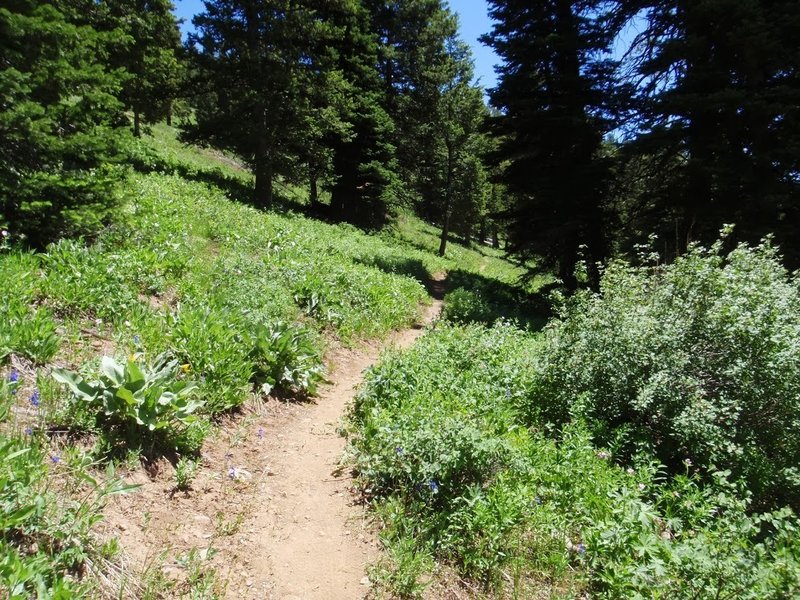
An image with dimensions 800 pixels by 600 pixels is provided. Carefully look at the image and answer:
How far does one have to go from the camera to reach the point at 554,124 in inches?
619

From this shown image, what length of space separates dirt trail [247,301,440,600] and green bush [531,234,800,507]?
2.76 metres

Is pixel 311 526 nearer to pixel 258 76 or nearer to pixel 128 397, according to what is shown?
pixel 128 397

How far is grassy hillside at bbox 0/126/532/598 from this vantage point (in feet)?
9.61

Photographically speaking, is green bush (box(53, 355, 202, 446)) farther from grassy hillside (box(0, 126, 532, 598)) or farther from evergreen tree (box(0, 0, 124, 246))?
evergreen tree (box(0, 0, 124, 246))

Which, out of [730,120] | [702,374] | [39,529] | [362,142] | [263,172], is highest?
[730,120]

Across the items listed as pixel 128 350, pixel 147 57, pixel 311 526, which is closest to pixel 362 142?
pixel 147 57

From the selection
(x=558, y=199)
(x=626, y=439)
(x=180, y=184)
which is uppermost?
(x=558, y=199)

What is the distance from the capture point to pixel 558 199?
15.3 metres

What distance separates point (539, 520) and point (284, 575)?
2.14 m

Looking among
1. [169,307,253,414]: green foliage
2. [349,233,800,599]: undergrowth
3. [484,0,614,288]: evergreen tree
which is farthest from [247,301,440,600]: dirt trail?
[484,0,614,288]: evergreen tree

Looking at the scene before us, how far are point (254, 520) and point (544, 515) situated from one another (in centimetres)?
256

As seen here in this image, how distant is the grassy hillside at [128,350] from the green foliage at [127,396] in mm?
11

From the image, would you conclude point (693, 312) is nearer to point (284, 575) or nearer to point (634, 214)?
point (284, 575)

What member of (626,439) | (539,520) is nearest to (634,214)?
(626,439)
